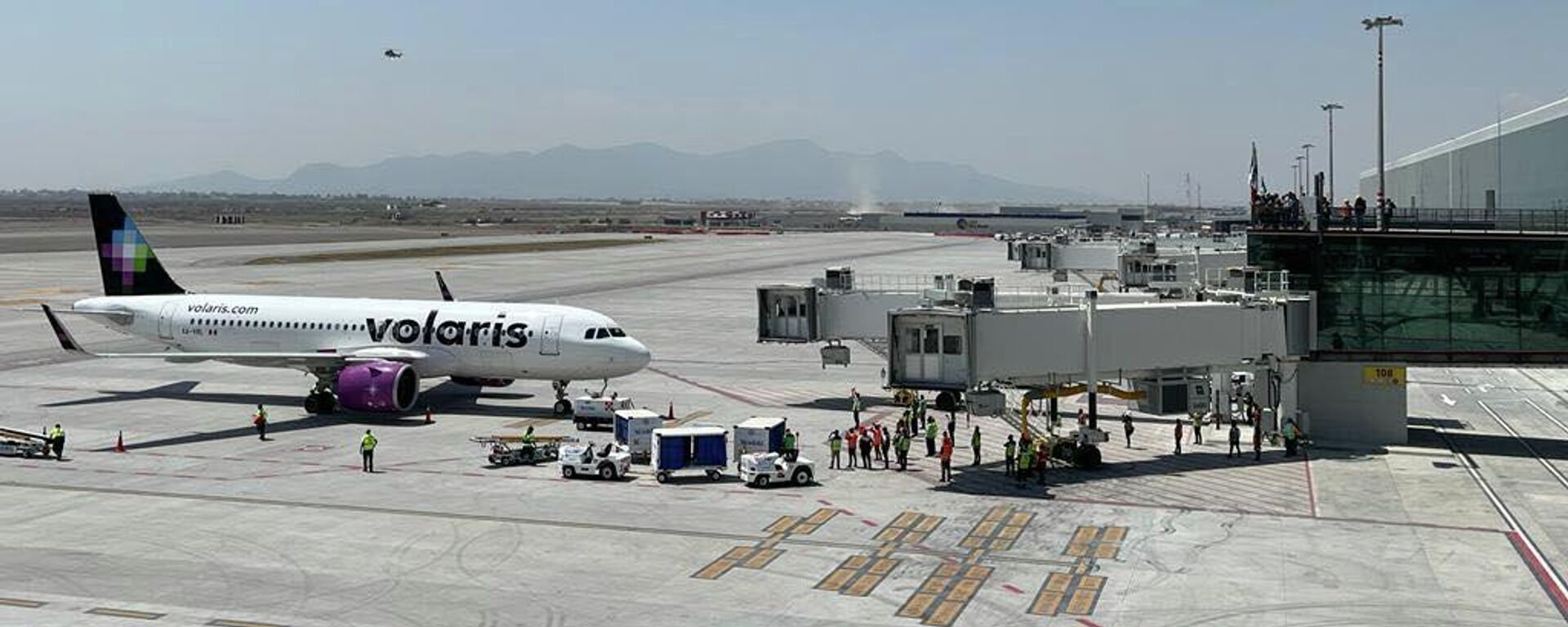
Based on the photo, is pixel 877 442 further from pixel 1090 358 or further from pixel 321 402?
pixel 321 402


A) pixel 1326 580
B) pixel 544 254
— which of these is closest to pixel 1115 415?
pixel 1326 580

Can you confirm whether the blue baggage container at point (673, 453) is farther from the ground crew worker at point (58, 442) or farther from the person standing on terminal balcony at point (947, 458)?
the ground crew worker at point (58, 442)

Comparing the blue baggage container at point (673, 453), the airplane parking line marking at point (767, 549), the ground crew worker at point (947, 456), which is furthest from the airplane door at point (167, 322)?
the ground crew worker at point (947, 456)

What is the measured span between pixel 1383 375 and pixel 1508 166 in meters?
70.7

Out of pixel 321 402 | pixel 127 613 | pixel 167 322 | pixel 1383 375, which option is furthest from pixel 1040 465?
pixel 167 322

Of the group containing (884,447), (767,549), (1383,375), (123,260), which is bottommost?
(767,549)

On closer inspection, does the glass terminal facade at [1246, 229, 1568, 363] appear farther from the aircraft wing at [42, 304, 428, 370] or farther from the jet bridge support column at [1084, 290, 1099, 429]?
the aircraft wing at [42, 304, 428, 370]

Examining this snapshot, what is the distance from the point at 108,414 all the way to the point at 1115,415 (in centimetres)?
3984

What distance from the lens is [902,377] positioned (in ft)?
144

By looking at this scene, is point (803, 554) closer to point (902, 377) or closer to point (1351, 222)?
point (902, 377)

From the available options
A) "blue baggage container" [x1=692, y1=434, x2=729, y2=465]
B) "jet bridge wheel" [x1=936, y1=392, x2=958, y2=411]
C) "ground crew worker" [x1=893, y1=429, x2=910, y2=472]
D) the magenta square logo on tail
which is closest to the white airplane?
the magenta square logo on tail

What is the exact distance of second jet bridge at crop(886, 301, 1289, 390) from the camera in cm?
4300

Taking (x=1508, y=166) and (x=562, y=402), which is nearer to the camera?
(x=562, y=402)

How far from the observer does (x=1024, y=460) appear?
1655 inches
